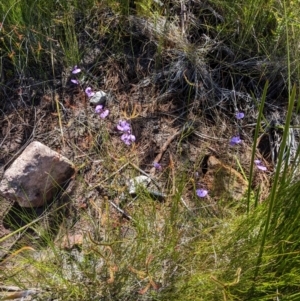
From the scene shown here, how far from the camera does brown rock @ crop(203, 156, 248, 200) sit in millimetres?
1858

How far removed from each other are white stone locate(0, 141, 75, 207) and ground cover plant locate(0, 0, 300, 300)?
0.06 m

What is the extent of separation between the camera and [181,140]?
2021 mm

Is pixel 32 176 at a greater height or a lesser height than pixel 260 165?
greater

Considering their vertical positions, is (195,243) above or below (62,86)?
below

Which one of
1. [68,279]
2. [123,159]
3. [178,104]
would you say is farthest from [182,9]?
[68,279]

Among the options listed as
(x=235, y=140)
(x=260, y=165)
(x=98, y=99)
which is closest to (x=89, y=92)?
(x=98, y=99)

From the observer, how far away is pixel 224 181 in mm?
1894

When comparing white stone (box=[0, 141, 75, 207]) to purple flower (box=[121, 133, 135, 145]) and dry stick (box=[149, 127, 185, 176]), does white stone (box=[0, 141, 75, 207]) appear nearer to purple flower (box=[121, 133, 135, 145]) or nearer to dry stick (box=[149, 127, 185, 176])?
purple flower (box=[121, 133, 135, 145])

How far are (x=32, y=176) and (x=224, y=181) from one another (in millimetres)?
752

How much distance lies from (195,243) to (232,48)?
3.42 feet

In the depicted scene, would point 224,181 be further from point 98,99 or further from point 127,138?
point 98,99

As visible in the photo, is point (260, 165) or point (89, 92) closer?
point (260, 165)

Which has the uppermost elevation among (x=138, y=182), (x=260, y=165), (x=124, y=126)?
(x=124, y=126)

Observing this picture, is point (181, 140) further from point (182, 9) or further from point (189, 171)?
point (182, 9)
